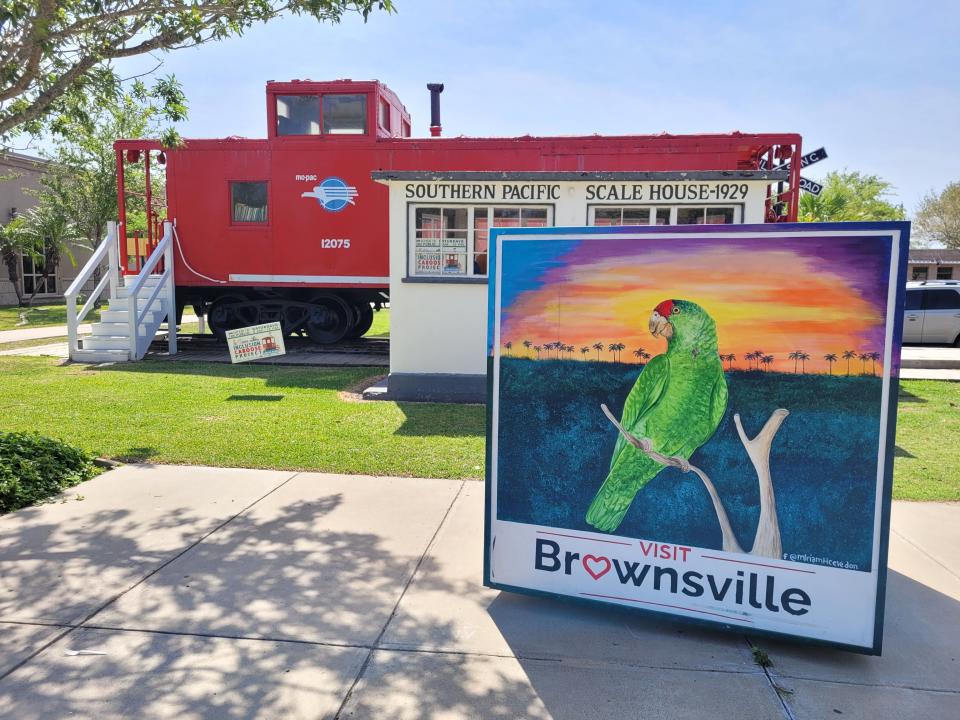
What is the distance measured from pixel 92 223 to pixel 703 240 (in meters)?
31.0

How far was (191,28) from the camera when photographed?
6.34 metres

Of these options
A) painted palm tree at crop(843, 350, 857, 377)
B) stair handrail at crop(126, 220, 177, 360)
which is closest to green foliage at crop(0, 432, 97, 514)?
painted palm tree at crop(843, 350, 857, 377)

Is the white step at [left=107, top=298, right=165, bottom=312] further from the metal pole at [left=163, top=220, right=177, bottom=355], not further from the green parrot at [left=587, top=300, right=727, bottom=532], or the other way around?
the green parrot at [left=587, top=300, right=727, bottom=532]

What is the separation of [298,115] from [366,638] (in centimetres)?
1251

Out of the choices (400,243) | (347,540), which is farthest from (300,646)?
(400,243)

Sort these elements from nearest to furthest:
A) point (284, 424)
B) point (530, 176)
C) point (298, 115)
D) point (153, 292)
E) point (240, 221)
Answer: point (284, 424), point (530, 176), point (153, 292), point (298, 115), point (240, 221)

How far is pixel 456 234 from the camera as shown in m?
9.26

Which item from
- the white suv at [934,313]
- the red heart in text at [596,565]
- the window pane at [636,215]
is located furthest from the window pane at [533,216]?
the white suv at [934,313]

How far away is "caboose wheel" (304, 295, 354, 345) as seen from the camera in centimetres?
1522

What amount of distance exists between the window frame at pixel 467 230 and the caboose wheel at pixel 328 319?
6.10 meters

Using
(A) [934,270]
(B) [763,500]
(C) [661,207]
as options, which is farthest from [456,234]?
(A) [934,270]

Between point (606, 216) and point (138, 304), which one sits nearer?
point (606, 216)

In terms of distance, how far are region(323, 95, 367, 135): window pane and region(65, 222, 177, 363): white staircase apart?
4.00 meters

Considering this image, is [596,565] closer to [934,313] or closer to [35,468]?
[35,468]
